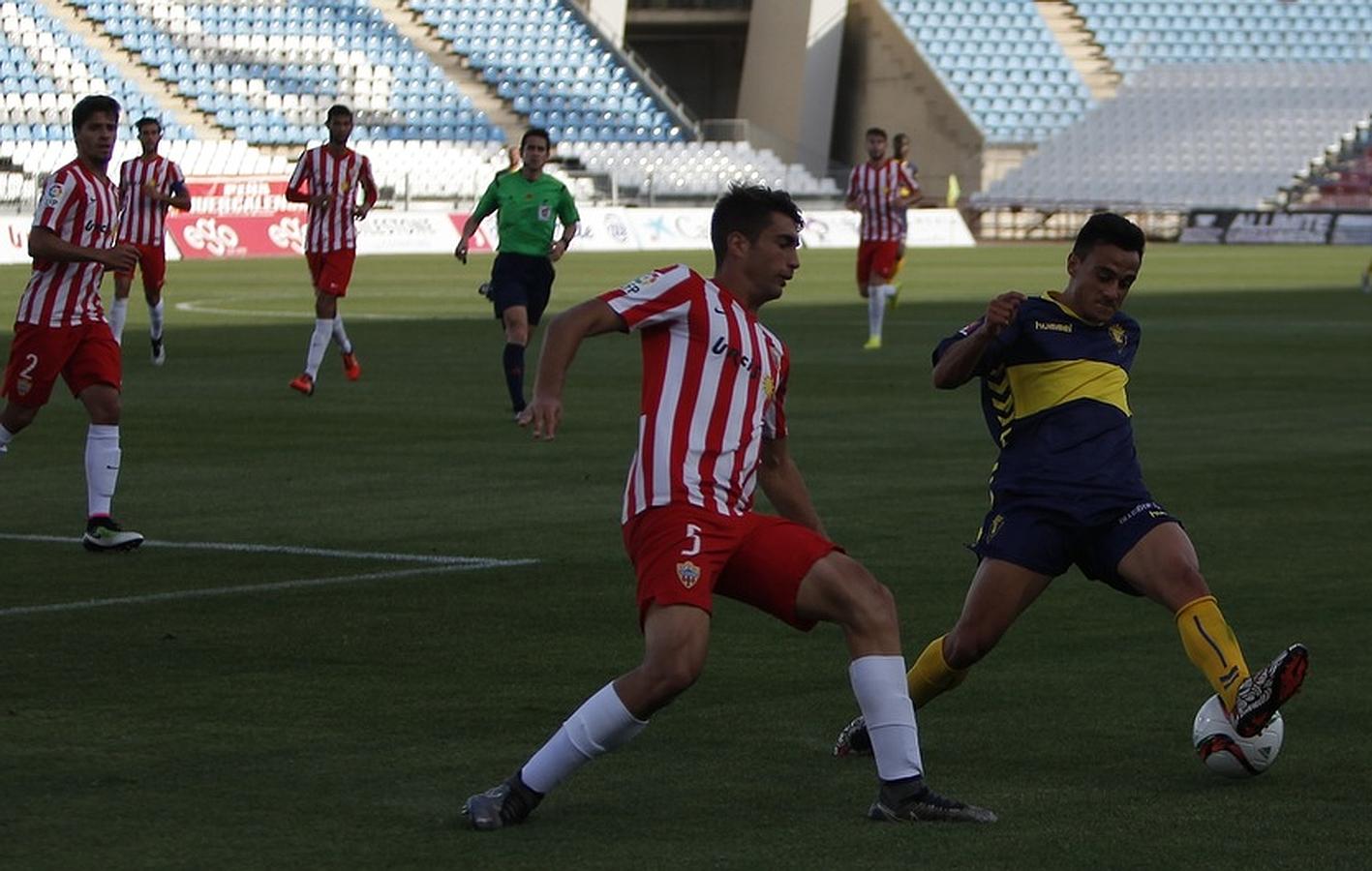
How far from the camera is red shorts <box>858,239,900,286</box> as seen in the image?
2659 centimetres

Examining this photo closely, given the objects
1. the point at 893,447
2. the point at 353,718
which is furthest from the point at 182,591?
the point at 893,447

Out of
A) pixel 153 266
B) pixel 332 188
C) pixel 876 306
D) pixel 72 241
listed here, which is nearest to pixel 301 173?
pixel 332 188

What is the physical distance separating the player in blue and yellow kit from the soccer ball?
0.07 metres

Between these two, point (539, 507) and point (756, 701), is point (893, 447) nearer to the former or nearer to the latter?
point (539, 507)

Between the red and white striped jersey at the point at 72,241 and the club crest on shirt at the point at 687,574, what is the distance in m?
6.16

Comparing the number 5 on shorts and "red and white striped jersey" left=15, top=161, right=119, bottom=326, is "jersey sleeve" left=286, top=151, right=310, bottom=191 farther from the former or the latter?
the number 5 on shorts

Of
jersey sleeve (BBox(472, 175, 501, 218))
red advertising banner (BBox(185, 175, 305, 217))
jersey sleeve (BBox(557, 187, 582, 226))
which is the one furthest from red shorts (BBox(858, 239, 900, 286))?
red advertising banner (BBox(185, 175, 305, 217))

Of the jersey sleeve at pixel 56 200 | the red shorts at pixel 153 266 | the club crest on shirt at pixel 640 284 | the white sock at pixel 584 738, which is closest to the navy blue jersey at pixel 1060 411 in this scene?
the club crest on shirt at pixel 640 284

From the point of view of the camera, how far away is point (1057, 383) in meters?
7.17

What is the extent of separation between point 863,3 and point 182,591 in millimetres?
59186

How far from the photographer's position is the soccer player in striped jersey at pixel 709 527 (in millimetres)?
6012

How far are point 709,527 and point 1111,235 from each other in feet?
5.44

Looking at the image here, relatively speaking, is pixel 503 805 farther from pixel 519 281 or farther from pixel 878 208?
pixel 878 208

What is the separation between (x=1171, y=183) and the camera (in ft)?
212
